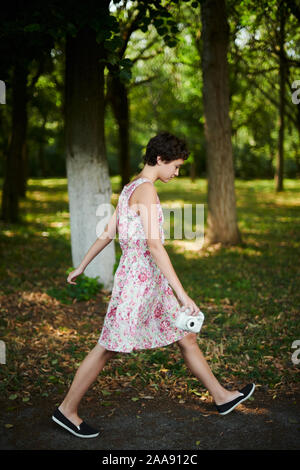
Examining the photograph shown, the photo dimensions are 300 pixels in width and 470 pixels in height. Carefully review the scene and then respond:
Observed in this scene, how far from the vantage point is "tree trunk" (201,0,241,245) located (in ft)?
29.6

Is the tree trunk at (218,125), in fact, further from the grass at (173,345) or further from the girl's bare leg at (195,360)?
the girl's bare leg at (195,360)

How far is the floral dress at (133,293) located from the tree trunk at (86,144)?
295 cm

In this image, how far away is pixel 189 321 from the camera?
9.61 feet

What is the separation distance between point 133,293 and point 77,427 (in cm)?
107

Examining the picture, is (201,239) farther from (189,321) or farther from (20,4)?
(189,321)

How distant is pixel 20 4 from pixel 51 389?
457 centimetres

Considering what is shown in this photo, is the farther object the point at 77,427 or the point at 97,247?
the point at 97,247

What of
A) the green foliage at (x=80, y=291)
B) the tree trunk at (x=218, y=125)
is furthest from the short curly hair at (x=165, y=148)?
the tree trunk at (x=218, y=125)

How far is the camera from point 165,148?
3.13 metres

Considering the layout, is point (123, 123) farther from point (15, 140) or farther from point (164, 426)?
point (164, 426)

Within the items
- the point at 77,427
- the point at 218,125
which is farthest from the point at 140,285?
the point at 218,125

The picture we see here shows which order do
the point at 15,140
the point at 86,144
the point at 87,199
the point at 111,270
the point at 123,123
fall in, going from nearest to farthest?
the point at 86,144
the point at 87,199
the point at 111,270
the point at 15,140
the point at 123,123

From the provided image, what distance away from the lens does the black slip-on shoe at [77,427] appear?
3.26 metres
